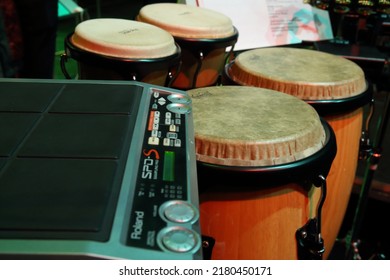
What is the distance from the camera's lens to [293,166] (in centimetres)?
87

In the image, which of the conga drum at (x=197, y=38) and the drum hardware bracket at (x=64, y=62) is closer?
the drum hardware bracket at (x=64, y=62)

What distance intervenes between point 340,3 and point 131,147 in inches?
60.3

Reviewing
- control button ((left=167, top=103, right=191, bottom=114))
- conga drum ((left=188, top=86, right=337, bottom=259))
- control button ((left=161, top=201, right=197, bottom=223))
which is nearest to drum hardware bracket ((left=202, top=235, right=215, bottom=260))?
conga drum ((left=188, top=86, right=337, bottom=259))

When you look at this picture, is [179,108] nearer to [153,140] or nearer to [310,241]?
[153,140]

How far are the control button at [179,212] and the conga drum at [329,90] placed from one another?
2.41 ft

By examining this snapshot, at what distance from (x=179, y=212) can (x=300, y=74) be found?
855 mm

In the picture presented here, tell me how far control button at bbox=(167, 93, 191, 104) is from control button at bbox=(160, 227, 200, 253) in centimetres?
38

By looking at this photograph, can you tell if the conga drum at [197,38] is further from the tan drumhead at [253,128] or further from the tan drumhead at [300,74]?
the tan drumhead at [253,128]

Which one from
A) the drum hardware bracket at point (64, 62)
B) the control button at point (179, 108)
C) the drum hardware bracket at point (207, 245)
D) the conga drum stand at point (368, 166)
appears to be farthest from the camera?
the conga drum stand at point (368, 166)

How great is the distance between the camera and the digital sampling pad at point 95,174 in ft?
1.43

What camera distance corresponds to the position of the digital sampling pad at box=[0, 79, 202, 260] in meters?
0.44

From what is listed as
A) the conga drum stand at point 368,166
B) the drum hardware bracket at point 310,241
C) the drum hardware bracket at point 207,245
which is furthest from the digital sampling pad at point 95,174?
the conga drum stand at point 368,166

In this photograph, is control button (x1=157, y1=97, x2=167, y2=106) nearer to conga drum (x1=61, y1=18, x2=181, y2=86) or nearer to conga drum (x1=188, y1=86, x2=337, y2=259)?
conga drum (x1=188, y1=86, x2=337, y2=259)
